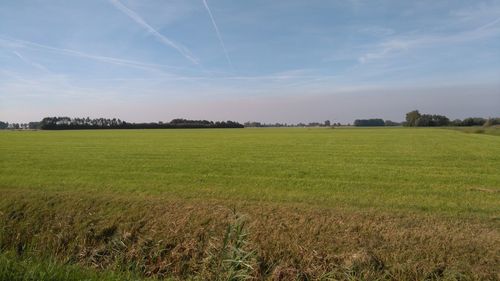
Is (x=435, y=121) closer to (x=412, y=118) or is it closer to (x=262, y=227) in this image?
(x=412, y=118)

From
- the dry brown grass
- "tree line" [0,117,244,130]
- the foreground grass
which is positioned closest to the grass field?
the dry brown grass

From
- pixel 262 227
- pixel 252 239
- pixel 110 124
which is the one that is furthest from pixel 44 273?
pixel 110 124

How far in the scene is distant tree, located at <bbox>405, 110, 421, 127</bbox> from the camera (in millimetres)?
176625

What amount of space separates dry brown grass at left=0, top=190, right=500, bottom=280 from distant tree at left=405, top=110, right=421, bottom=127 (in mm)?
181049

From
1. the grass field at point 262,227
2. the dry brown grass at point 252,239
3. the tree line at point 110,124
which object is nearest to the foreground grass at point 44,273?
the grass field at point 262,227

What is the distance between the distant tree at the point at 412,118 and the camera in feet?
579

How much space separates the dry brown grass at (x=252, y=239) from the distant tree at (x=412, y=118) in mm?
181049

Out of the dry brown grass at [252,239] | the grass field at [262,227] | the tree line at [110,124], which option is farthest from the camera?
the tree line at [110,124]

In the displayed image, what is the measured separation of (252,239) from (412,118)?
190040mm

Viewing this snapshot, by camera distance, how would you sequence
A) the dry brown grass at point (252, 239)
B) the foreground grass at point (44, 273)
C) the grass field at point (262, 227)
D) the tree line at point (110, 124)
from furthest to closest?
the tree line at point (110, 124) → the grass field at point (262, 227) → the dry brown grass at point (252, 239) → the foreground grass at point (44, 273)

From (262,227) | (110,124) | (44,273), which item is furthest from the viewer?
(110,124)

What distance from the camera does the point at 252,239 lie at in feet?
27.5

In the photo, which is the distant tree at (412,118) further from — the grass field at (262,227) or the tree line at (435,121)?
the grass field at (262,227)

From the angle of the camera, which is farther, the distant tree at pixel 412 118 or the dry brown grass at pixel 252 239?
the distant tree at pixel 412 118
